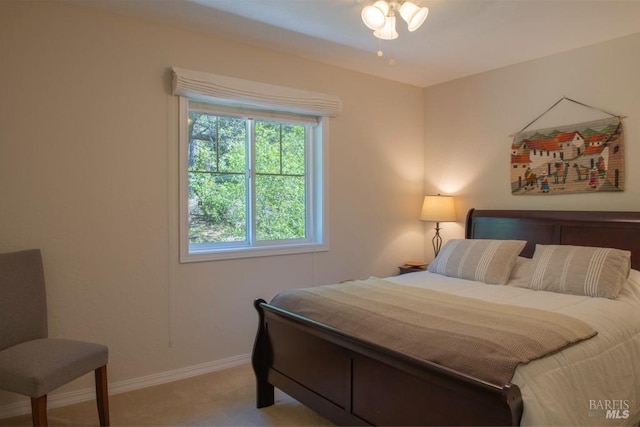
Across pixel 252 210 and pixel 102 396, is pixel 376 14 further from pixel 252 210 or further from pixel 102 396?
pixel 102 396

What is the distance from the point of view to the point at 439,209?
4.09m

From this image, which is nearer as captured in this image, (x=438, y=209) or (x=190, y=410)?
(x=190, y=410)

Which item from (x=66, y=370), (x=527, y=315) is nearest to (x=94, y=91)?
(x=66, y=370)

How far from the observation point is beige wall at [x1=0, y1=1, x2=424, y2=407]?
8.28 ft

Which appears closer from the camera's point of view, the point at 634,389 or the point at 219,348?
the point at 634,389

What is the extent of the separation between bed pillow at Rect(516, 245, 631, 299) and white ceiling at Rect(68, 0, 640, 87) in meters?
1.52

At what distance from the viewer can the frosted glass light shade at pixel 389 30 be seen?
2.46m

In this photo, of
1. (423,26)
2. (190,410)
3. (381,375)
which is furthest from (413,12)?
Result: (190,410)

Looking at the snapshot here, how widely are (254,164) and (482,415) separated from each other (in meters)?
2.51

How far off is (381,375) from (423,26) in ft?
7.50

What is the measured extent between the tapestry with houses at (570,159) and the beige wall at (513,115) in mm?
55

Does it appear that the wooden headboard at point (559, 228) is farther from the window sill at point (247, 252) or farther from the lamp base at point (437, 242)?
the window sill at point (247, 252)

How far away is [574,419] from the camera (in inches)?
62.9

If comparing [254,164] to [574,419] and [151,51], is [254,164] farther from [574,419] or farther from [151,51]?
[574,419]
